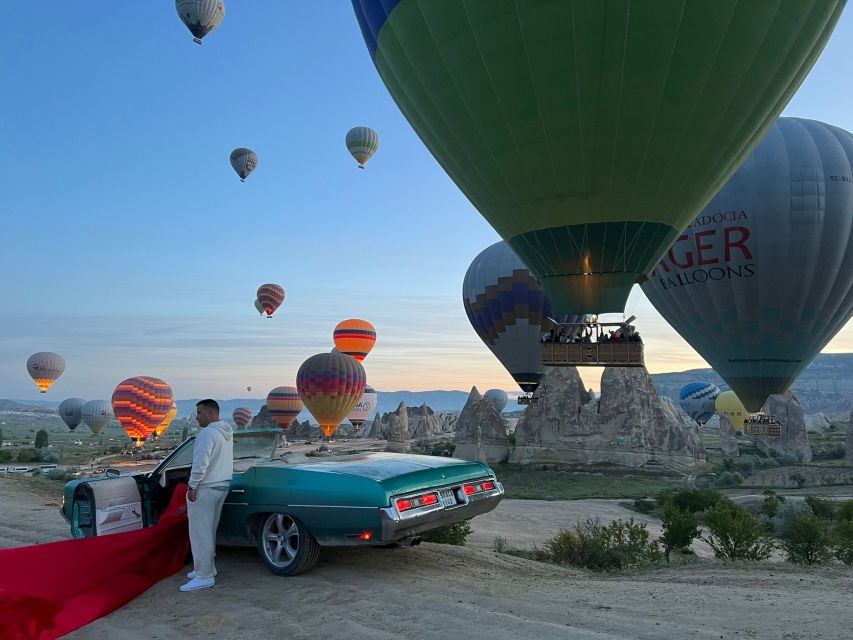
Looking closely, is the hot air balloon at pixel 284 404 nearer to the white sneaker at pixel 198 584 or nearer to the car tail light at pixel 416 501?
the white sneaker at pixel 198 584

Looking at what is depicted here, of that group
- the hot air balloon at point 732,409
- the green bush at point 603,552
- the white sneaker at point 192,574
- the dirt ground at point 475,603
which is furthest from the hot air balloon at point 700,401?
the white sneaker at point 192,574

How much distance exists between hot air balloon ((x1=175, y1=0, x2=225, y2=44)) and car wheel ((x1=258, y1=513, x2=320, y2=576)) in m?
48.7

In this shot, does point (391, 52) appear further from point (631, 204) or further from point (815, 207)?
point (815, 207)

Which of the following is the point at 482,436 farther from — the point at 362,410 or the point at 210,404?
the point at 362,410

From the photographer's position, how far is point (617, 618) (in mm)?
4363

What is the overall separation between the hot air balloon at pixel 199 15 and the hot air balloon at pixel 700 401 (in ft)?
267

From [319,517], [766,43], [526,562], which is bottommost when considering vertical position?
[526,562]

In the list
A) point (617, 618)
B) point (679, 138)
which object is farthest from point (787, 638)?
point (679, 138)

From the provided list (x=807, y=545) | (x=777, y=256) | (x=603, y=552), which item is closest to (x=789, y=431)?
(x=777, y=256)

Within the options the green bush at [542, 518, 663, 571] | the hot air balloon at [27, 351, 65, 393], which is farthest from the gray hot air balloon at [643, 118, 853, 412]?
the hot air balloon at [27, 351, 65, 393]

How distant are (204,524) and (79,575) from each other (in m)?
1.11

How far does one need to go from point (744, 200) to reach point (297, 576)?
26967mm

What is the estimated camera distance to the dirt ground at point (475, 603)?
419cm

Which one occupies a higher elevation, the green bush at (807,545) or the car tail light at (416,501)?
the car tail light at (416,501)
